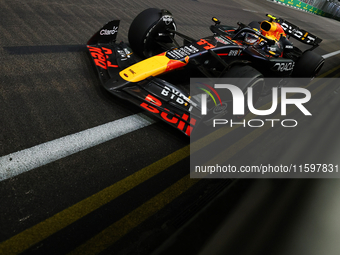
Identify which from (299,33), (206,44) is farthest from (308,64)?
(206,44)

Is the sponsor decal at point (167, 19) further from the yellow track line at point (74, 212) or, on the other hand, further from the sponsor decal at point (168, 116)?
the yellow track line at point (74, 212)

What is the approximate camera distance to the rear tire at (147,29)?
377 cm

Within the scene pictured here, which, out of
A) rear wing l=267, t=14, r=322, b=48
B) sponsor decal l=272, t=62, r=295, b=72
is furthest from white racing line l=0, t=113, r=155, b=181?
rear wing l=267, t=14, r=322, b=48

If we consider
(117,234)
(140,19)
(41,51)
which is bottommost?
(117,234)

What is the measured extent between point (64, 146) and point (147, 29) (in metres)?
2.27

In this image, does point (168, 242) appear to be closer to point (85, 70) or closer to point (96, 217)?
point (96, 217)

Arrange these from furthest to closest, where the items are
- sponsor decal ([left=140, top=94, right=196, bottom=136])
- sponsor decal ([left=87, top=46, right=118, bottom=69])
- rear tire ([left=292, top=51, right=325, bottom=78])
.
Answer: rear tire ([left=292, top=51, right=325, bottom=78]) < sponsor decal ([left=87, top=46, right=118, bottom=69]) < sponsor decal ([left=140, top=94, right=196, bottom=136])

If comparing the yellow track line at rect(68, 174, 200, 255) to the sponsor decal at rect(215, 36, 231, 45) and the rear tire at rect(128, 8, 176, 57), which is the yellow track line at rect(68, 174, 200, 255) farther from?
the rear tire at rect(128, 8, 176, 57)

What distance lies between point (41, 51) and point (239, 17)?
9.22 metres

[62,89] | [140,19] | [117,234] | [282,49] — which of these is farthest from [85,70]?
[282,49]

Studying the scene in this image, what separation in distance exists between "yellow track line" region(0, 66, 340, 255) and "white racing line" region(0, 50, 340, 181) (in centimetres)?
48

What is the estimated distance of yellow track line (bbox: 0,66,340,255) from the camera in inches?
61.9

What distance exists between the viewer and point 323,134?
3.84m

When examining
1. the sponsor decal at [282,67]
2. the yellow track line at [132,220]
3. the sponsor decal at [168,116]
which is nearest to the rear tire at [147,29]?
the sponsor decal at [168,116]
